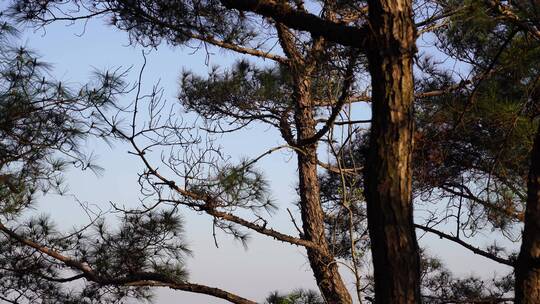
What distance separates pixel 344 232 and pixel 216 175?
2411mm

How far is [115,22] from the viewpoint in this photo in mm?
3918

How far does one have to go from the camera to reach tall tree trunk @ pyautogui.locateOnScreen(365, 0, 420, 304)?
2277 mm

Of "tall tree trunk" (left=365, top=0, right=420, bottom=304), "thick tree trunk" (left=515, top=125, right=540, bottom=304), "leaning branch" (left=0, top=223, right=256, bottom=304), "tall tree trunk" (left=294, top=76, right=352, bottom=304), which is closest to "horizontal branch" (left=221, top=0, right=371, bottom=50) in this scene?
"tall tree trunk" (left=365, top=0, right=420, bottom=304)

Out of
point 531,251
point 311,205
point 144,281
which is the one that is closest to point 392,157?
point 531,251

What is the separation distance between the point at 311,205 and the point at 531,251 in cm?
257

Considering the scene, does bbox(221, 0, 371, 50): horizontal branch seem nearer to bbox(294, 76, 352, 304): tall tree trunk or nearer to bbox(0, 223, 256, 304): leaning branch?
bbox(0, 223, 256, 304): leaning branch

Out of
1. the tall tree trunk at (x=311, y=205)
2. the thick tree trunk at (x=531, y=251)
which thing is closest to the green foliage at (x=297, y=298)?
the tall tree trunk at (x=311, y=205)

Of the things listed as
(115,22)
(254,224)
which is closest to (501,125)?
(254,224)

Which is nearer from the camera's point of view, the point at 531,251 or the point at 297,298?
the point at 531,251

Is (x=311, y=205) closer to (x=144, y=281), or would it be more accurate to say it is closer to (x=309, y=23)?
(x=144, y=281)

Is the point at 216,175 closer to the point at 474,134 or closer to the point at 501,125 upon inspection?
the point at 501,125

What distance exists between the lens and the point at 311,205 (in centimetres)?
495

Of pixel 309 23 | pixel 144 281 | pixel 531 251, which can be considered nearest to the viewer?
pixel 531 251

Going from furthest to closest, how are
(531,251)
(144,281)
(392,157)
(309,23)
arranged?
(144,281), (309,23), (531,251), (392,157)
